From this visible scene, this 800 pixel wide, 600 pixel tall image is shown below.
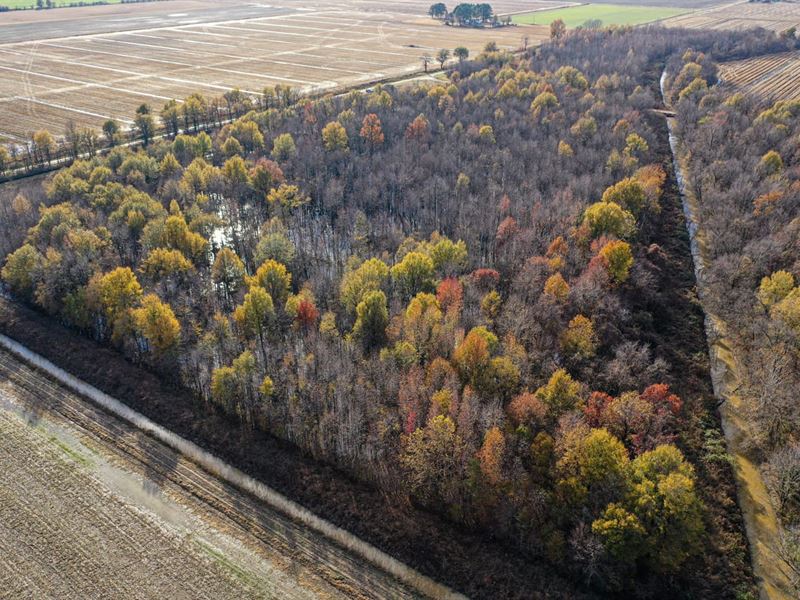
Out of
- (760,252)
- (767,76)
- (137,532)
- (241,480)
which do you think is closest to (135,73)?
(241,480)

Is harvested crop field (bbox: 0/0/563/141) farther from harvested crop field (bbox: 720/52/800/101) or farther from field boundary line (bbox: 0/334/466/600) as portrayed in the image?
harvested crop field (bbox: 720/52/800/101)

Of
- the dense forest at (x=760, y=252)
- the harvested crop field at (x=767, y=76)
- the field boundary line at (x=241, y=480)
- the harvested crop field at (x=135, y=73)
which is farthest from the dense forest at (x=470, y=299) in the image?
the harvested crop field at (x=135, y=73)

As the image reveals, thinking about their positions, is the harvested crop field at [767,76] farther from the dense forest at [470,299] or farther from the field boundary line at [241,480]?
the field boundary line at [241,480]

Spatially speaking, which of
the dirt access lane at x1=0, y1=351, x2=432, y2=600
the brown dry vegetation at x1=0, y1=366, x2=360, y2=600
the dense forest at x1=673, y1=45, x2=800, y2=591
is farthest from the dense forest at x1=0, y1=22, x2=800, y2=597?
the brown dry vegetation at x1=0, y1=366, x2=360, y2=600

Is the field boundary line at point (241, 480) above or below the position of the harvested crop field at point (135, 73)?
below

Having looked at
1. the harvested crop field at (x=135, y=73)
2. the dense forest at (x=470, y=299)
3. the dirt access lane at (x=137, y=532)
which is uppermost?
the harvested crop field at (x=135, y=73)

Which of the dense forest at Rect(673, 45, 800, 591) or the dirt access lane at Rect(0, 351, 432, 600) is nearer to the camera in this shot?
the dirt access lane at Rect(0, 351, 432, 600)
